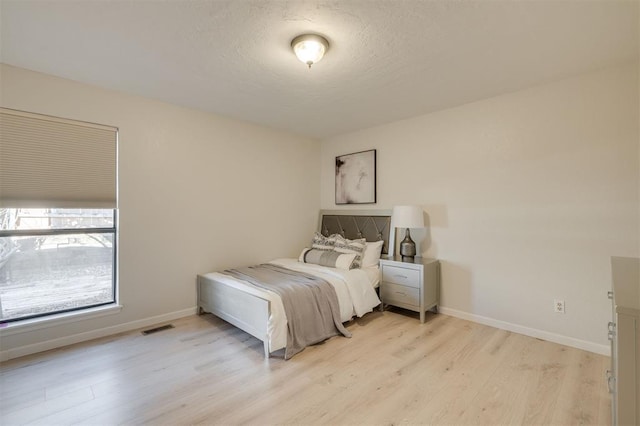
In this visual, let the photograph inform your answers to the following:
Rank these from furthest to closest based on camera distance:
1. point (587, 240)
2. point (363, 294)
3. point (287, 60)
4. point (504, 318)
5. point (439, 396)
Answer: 1. point (363, 294)
2. point (504, 318)
3. point (587, 240)
4. point (287, 60)
5. point (439, 396)

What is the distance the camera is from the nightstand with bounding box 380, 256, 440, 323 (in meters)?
3.24

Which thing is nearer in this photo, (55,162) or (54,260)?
(55,162)

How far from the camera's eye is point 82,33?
78.7 inches

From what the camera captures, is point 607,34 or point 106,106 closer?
point 607,34

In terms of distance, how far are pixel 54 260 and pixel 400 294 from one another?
356cm

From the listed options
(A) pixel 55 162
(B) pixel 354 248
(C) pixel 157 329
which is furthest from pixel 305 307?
(A) pixel 55 162

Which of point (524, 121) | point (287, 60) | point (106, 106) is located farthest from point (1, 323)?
point (524, 121)

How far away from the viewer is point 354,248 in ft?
12.3

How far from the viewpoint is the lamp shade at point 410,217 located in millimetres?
3379

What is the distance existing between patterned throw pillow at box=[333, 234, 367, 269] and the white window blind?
8.43 ft

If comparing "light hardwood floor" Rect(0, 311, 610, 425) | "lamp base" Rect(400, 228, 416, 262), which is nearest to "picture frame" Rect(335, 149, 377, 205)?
"lamp base" Rect(400, 228, 416, 262)

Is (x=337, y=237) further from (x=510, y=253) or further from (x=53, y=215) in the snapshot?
(x=53, y=215)

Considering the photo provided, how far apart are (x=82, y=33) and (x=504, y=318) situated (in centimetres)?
441

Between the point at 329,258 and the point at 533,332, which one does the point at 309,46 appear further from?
the point at 533,332
